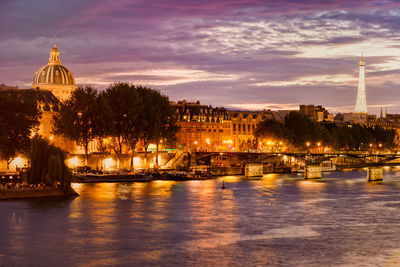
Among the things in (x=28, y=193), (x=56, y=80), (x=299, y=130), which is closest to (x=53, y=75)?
(x=56, y=80)

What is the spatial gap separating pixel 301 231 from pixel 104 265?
16243 mm

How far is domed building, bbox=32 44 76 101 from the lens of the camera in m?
157

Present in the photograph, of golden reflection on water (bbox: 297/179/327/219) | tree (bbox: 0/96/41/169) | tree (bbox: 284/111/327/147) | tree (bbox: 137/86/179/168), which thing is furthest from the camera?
tree (bbox: 284/111/327/147)

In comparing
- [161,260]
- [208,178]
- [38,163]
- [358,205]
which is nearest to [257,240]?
[161,260]

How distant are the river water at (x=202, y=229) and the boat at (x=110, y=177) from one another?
46.5ft

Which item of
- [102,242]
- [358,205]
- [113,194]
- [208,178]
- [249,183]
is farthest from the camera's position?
[208,178]

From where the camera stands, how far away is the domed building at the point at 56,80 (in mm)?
156875

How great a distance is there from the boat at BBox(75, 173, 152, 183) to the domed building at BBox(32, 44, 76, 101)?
69.0 metres

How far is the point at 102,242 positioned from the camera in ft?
138

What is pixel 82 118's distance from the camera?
96.0 meters

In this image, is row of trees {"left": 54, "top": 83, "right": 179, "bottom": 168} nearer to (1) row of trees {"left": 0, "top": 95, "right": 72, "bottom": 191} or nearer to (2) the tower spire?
(1) row of trees {"left": 0, "top": 95, "right": 72, "bottom": 191}

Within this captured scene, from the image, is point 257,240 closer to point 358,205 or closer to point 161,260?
point 161,260

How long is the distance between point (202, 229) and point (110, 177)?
43862 mm

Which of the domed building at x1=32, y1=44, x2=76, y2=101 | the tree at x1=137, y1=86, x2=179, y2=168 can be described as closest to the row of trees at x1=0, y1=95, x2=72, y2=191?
the tree at x1=137, y1=86, x2=179, y2=168
